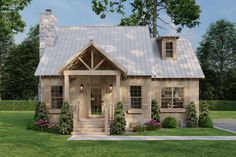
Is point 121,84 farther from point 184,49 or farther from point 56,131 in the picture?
point 184,49

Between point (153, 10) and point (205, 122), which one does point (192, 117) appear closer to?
point (205, 122)

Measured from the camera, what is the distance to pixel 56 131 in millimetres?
20984

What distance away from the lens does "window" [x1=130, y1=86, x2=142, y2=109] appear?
76.6ft

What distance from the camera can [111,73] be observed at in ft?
68.9

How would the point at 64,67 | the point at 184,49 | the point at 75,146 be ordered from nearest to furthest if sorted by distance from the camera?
the point at 75,146 < the point at 64,67 < the point at 184,49

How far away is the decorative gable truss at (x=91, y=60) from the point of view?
68.0 feet

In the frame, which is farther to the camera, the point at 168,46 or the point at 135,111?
the point at 168,46

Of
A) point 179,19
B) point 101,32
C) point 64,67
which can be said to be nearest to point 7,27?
point 101,32

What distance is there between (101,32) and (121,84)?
6.15 metres

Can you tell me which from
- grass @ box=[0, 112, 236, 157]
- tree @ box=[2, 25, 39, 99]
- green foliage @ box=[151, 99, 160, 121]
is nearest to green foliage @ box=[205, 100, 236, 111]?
tree @ box=[2, 25, 39, 99]

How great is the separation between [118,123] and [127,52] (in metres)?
6.53

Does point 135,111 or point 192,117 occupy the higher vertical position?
point 135,111

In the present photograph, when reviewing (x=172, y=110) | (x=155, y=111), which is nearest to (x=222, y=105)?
(x=172, y=110)

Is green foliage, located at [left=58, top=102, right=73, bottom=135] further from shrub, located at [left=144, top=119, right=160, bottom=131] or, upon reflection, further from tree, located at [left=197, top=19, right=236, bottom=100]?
tree, located at [left=197, top=19, right=236, bottom=100]
